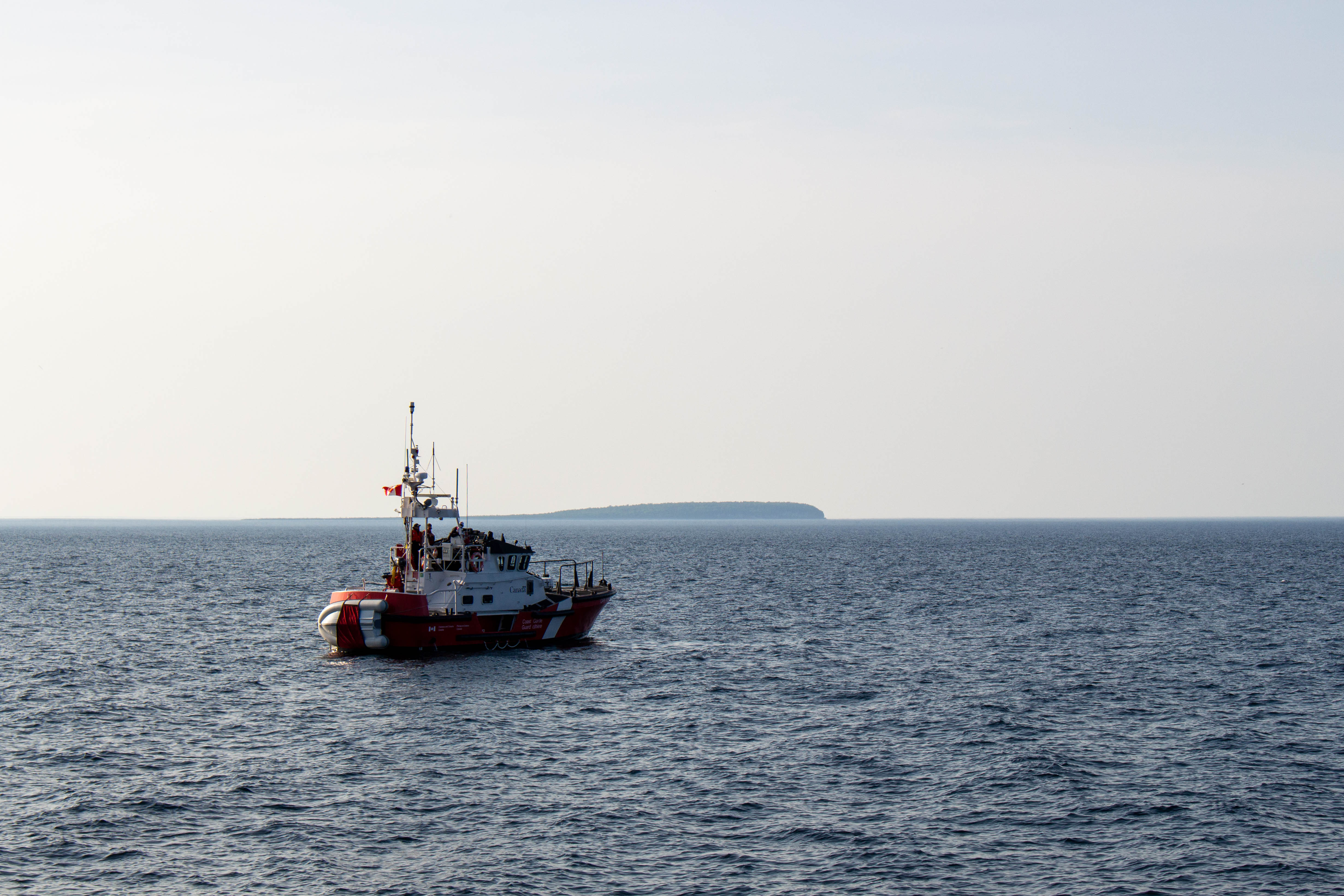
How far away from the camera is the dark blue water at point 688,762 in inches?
1224

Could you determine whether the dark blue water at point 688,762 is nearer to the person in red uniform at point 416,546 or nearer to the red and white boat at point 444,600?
the red and white boat at point 444,600

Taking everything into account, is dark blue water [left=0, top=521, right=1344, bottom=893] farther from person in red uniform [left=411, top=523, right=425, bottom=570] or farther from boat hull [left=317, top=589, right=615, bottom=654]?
person in red uniform [left=411, top=523, right=425, bottom=570]

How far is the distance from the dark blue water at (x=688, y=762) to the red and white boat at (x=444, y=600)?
7.46 feet

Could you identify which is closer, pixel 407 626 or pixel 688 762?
pixel 688 762

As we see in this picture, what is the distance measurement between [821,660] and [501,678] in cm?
1838

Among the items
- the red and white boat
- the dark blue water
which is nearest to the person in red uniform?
the red and white boat

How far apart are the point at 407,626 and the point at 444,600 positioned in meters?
2.74

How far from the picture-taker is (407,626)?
65188mm

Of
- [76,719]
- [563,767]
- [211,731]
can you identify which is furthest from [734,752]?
[76,719]

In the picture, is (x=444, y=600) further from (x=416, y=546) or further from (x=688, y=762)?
(x=688, y=762)

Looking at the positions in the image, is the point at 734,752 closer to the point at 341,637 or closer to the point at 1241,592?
the point at 341,637

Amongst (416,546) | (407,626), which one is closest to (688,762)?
(407,626)

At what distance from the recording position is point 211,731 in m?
47.1

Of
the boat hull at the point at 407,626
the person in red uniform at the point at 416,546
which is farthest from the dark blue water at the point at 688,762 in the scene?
the person in red uniform at the point at 416,546
